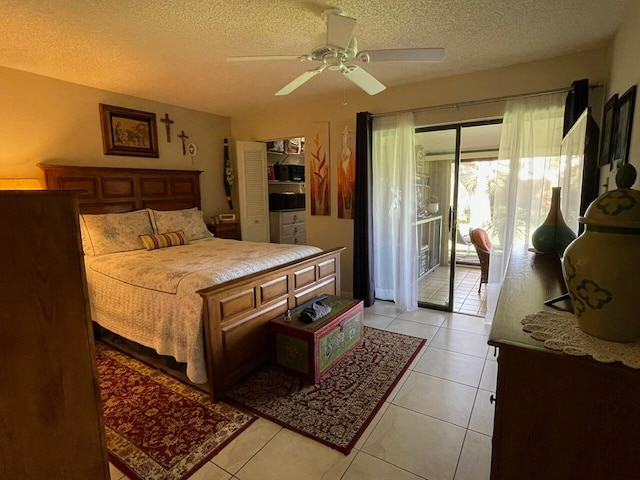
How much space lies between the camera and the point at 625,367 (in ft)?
2.54

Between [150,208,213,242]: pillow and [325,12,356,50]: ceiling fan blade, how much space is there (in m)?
2.75

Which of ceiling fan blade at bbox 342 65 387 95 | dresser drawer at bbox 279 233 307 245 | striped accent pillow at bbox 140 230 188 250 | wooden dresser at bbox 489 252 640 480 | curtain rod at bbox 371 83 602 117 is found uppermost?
curtain rod at bbox 371 83 602 117

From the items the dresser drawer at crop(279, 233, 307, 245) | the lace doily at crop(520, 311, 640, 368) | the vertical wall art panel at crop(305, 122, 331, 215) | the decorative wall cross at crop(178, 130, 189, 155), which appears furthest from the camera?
the dresser drawer at crop(279, 233, 307, 245)

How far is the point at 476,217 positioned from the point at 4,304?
5480 millimetres

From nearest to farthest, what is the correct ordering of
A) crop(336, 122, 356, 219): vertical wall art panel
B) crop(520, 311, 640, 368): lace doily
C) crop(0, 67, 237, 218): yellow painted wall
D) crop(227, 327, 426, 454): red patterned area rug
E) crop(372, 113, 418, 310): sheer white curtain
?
crop(520, 311, 640, 368): lace doily → crop(227, 327, 426, 454): red patterned area rug → crop(0, 67, 237, 218): yellow painted wall → crop(372, 113, 418, 310): sheer white curtain → crop(336, 122, 356, 219): vertical wall art panel

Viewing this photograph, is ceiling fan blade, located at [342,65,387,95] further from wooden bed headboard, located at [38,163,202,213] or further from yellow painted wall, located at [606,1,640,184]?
wooden bed headboard, located at [38,163,202,213]

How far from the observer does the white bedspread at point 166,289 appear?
213 centimetres

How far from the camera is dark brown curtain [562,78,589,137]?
8.39 ft

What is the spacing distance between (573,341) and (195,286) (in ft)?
6.38

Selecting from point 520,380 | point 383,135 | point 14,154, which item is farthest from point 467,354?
point 14,154

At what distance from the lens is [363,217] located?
12.3 ft

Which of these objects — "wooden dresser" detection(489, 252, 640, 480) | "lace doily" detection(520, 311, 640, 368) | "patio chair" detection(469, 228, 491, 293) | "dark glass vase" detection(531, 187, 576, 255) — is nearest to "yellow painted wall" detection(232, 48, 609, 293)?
"dark glass vase" detection(531, 187, 576, 255)

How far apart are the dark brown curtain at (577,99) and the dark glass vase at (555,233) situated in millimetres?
1051

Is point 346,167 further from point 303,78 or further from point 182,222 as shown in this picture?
point 182,222
